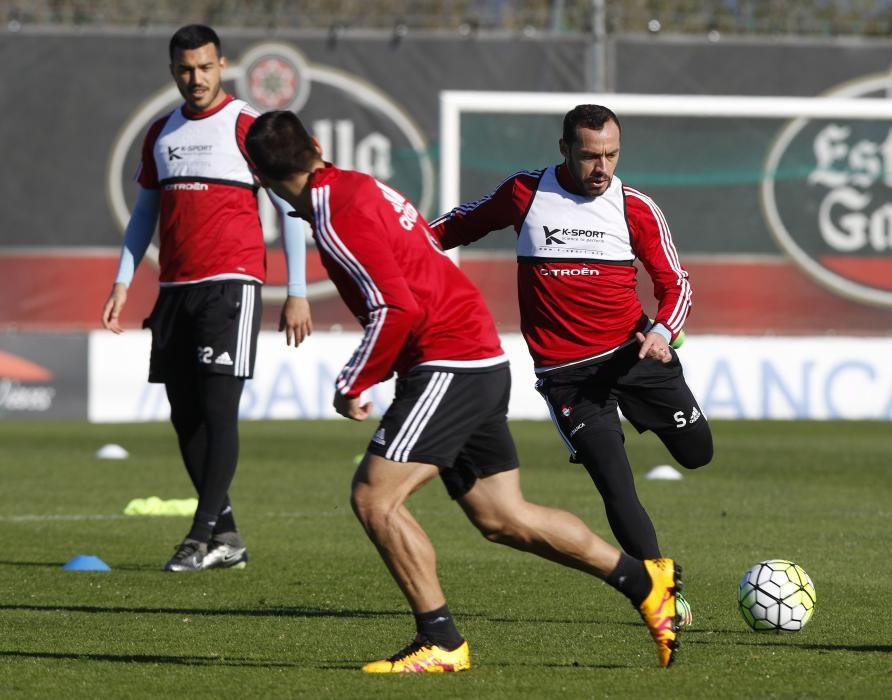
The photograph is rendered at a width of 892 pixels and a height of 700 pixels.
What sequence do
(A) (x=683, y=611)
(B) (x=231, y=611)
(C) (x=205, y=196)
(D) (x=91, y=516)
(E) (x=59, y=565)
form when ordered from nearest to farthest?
(A) (x=683, y=611), (B) (x=231, y=611), (C) (x=205, y=196), (E) (x=59, y=565), (D) (x=91, y=516)

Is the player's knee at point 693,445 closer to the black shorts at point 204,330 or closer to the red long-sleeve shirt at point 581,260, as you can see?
the red long-sleeve shirt at point 581,260

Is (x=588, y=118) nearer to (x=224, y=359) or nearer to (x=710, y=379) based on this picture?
(x=224, y=359)

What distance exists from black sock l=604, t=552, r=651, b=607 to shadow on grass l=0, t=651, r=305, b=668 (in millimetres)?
1090

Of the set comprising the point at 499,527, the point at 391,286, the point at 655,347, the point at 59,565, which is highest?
the point at 391,286

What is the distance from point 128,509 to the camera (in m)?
10.8

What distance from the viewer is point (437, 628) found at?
566 centimetres

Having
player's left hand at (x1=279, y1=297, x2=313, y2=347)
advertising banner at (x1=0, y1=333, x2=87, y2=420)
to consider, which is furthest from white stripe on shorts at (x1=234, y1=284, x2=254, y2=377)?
advertising banner at (x1=0, y1=333, x2=87, y2=420)

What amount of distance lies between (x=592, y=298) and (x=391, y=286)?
1.66 m

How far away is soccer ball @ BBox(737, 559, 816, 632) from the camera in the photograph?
651cm

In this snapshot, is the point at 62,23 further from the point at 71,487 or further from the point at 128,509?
the point at 128,509

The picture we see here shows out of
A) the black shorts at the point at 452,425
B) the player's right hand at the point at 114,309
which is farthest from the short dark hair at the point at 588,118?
the player's right hand at the point at 114,309

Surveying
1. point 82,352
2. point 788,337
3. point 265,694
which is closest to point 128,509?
point 265,694

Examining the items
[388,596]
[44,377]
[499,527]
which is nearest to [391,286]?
[499,527]

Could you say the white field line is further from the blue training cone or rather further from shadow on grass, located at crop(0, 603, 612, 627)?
shadow on grass, located at crop(0, 603, 612, 627)
